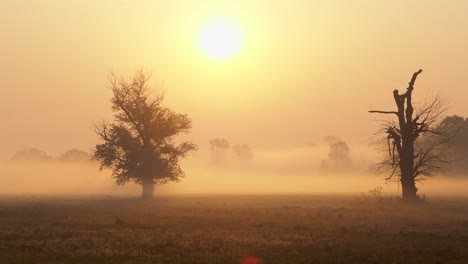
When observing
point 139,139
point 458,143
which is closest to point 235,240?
point 139,139

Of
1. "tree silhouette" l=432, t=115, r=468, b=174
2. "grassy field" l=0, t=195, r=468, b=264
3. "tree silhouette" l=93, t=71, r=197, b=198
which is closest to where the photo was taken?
"grassy field" l=0, t=195, r=468, b=264

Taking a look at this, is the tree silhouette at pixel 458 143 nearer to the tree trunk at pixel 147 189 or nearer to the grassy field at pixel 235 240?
the tree trunk at pixel 147 189

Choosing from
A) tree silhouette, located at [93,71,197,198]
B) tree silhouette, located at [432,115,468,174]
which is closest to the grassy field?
tree silhouette, located at [93,71,197,198]

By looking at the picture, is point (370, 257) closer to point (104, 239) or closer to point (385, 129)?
point (104, 239)

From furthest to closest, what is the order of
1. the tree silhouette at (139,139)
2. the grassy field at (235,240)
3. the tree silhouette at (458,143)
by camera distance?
the tree silhouette at (458,143) < the tree silhouette at (139,139) < the grassy field at (235,240)

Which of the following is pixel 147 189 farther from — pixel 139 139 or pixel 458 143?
pixel 458 143

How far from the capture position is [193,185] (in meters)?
142

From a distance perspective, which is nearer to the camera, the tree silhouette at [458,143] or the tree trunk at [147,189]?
the tree trunk at [147,189]

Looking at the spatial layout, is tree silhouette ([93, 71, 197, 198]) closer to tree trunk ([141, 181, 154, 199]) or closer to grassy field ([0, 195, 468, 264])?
tree trunk ([141, 181, 154, 199])

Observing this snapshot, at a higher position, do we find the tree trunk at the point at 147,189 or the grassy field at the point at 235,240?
the tree trunk at the point at 147,189

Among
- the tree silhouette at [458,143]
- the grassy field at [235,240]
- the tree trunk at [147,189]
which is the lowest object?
the grassy field at [235,240]

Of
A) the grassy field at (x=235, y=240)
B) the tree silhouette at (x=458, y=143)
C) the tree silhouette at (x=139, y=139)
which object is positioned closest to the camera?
the grassy field at (x=235, y=240)

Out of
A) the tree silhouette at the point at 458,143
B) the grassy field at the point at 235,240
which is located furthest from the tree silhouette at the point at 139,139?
the tree silhouette at the point at 458,143

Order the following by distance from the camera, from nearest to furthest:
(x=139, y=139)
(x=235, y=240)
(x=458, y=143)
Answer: (x=235, y=240) < (x=139, y=139) < (x=458, y=143)
